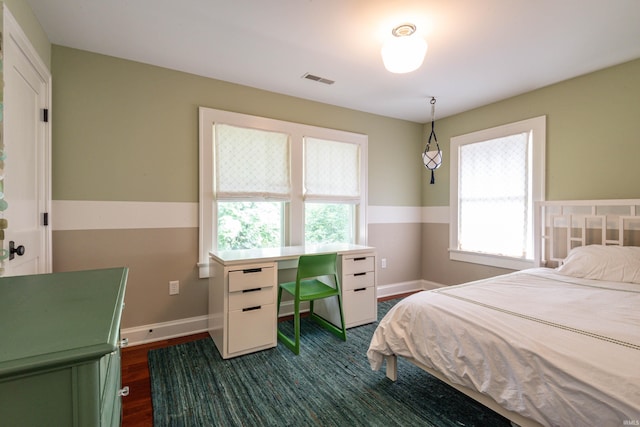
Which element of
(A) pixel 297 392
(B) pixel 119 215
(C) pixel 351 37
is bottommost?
(A) pixel 297 392

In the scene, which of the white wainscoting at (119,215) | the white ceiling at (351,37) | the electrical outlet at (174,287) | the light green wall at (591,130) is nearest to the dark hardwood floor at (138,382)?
the electrical outlet at (174,287)

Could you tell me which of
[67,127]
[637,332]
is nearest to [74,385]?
[637,332]

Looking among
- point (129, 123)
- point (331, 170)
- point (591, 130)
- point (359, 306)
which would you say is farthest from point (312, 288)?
point (591, 130)

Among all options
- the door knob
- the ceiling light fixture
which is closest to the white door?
the door knob

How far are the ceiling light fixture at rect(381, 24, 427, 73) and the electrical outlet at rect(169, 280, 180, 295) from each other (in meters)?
2.50

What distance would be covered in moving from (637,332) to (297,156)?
2.81m

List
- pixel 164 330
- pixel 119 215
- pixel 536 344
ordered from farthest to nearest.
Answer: pixel 164 330 → pixel 119 215 → pixel 536 344

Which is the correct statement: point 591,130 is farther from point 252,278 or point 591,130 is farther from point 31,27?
point 31,27

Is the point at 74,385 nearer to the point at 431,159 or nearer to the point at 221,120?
the point at 221,120

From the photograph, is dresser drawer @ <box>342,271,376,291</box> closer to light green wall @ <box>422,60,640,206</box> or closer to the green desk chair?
the green desk chair

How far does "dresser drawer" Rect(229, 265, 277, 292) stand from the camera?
232 centimetres

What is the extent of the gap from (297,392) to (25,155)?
226cm

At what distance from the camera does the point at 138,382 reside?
2021 millimetres

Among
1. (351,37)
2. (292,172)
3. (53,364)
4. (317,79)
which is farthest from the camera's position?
(292,172)
